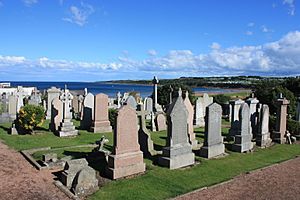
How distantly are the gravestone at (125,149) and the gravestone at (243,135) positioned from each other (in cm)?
581

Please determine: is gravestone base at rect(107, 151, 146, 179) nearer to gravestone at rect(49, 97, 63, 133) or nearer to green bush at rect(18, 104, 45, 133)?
green bush at rect(18, 104, 45, 133)

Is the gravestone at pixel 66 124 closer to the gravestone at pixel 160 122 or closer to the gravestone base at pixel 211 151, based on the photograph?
the gravestone at pixel 160 122

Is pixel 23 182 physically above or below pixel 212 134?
below

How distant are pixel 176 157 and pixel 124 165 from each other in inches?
85.7

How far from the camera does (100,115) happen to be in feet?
60.3

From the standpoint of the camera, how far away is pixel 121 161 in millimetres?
9930

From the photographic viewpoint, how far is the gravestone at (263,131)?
15746mm

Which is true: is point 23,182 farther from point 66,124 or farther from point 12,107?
point 12,107

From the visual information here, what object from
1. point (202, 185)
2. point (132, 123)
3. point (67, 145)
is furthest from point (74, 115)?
point (202, 185)

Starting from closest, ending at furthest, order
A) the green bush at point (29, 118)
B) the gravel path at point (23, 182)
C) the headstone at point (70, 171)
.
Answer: the gravel path at point (23, 182) → the headstone at point (70, 171) → the green bush at point (29, 118)

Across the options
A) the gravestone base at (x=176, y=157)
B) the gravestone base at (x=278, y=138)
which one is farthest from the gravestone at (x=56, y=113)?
the gravestone base at (x=278, y=138)

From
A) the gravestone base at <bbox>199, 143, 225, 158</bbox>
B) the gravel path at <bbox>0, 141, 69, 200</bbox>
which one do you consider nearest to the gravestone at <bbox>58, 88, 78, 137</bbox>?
the gravel path at <bbox>0, 141, 69, 200</bbox>

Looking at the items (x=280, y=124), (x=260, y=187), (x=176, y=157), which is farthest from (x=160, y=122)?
(x=260, y=187)

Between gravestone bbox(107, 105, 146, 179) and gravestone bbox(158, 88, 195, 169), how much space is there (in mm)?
1107
